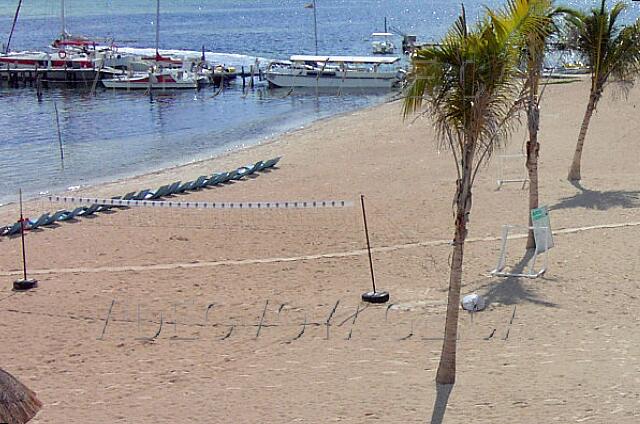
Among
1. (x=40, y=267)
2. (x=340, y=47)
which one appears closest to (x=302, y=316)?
(x=40, y=267)

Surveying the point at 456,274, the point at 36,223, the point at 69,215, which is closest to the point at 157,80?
the point at 69,215

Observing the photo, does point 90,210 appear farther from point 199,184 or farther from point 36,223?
point 199,184

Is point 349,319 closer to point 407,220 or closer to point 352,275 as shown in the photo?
point 352,275

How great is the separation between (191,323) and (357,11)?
148 metres

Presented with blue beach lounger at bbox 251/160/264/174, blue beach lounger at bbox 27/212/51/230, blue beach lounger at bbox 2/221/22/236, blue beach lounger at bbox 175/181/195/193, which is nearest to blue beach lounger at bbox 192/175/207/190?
blue beach lounger at bbox 175/181/195/193

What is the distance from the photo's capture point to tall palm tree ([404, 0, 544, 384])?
1051 centimetres

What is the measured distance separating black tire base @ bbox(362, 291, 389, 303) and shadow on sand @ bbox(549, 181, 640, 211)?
7088 mm

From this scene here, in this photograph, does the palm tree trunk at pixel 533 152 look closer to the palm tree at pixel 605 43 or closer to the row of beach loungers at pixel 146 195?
the palm tree at pixel 605 43

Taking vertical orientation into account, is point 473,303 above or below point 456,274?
below

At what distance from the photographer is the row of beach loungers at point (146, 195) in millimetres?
21359

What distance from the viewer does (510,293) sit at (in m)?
15.2

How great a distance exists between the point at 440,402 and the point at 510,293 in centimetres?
455

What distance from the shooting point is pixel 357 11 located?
158625 mm

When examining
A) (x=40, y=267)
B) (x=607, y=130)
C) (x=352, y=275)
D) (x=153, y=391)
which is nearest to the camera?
(x=153, y=391)
